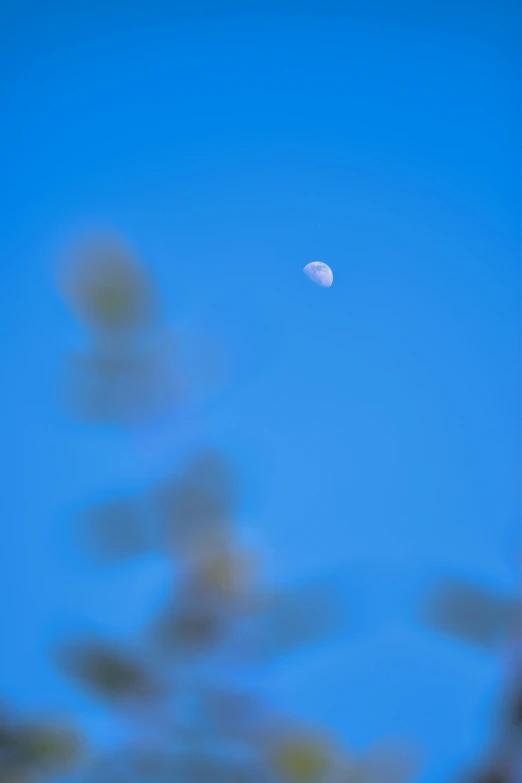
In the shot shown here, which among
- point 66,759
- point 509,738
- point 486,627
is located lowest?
point 66,759

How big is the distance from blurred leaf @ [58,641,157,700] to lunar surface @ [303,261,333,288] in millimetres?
1162

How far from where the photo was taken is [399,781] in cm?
98

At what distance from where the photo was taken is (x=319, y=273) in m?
1.77

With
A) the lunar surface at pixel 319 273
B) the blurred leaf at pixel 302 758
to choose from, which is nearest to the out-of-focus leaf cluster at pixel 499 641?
the blurred leaf at pixel 302 758

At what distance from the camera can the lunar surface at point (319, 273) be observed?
177 cm

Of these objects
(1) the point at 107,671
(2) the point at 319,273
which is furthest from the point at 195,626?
(2) the point at 319,273

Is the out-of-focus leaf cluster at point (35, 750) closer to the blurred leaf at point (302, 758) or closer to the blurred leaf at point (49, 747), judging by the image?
the blurred leaf at point (49, 747)

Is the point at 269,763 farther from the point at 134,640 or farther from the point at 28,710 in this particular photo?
the point at 28,710

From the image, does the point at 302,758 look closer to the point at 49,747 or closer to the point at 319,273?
the point at 49,747

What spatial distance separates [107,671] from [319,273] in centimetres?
122

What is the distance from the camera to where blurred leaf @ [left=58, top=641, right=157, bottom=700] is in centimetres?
91

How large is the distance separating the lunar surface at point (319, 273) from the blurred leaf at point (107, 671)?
1.16 meters

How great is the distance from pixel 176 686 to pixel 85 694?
20 cm

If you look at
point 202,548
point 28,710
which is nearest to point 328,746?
point 202,548
